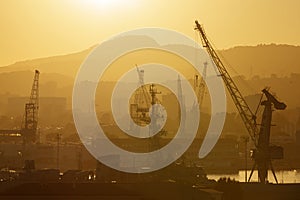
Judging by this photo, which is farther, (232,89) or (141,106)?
(141,106)

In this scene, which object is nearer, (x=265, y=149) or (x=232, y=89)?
(x=265, y=149)

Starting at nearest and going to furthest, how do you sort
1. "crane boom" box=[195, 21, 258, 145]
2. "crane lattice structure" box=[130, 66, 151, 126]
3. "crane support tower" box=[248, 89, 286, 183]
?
"crane support tower" box=[248, 89, 286, 183], "crane boom" box=[195, 21, 258, 145], "crane lattice structure" box=[130, 66, 151, 126]

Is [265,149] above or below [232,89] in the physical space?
below

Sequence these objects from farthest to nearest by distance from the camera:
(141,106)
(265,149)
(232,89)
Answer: (141,106), (232,89), (265,149)

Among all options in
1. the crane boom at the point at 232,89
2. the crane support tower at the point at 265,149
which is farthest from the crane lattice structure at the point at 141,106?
the crane support tower at the point at 265,149

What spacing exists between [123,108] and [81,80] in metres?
41.8

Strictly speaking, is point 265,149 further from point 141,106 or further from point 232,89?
point 141,106

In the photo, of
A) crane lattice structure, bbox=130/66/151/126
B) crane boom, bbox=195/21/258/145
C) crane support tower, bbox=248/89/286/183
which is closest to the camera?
crane support tower, bbox=248/89/286/183

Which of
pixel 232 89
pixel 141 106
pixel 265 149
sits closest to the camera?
pixel 265 149

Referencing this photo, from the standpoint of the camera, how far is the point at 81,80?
179 m

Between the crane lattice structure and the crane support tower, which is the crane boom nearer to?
the crane support tower

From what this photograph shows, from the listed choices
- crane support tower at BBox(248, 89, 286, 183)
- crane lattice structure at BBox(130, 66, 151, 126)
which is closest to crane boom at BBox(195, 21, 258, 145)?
crane support tower at BBox(248, 89, 286, 183)

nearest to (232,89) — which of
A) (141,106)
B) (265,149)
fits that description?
(265,149)

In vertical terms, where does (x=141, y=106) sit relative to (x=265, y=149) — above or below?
above
